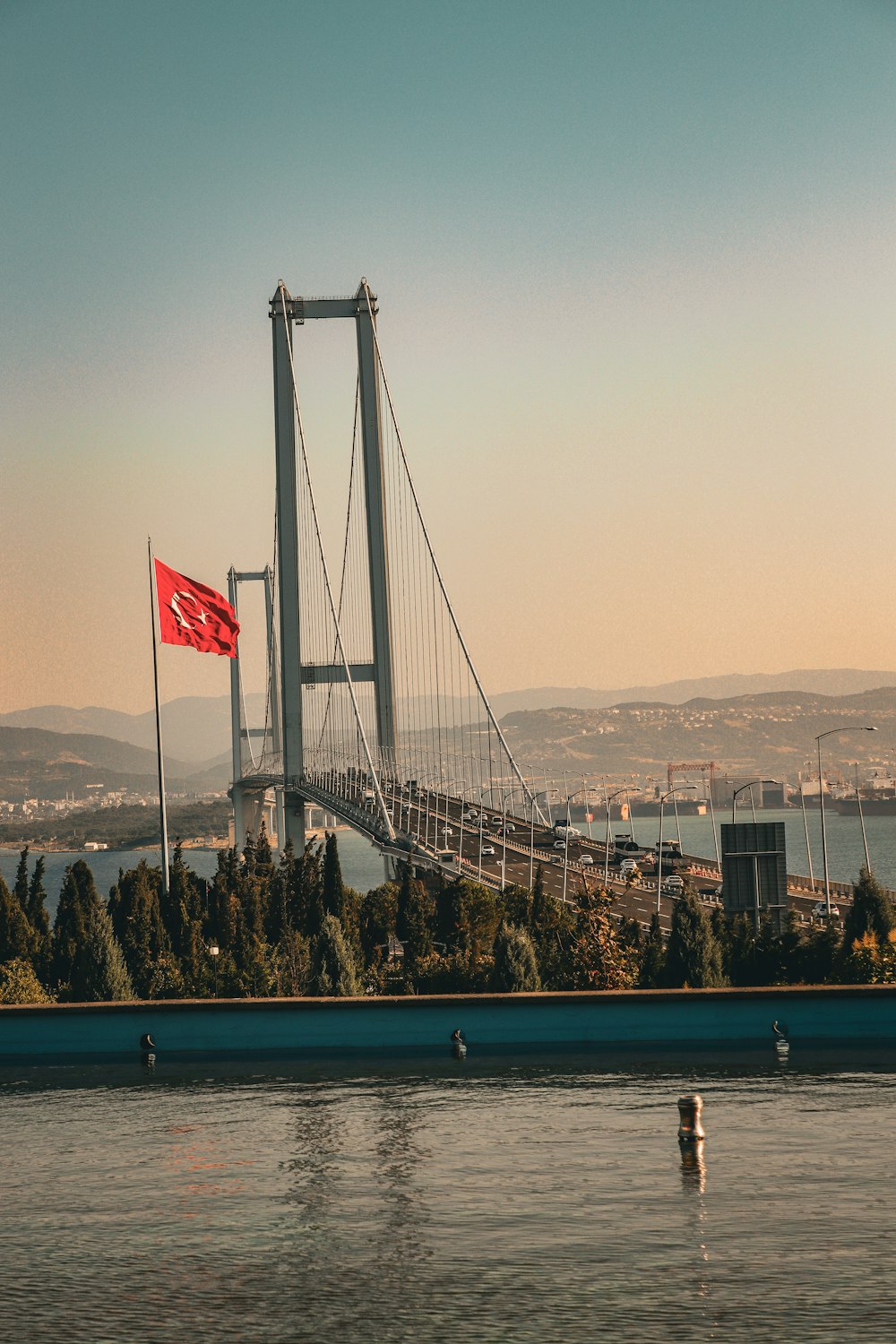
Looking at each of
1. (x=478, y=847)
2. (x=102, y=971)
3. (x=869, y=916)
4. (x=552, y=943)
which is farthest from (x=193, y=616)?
(x=478, y=847)

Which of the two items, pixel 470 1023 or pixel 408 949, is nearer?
pixel 470 1023

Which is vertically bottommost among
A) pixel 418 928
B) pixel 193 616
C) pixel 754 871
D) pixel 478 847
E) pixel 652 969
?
pixel 652 969

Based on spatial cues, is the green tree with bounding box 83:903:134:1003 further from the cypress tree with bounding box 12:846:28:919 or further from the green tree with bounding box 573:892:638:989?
the green tree with bounding box 573:892:638:989

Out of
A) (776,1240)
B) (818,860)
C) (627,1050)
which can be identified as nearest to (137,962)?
(627,1050)

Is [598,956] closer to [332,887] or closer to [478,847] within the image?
[332,887]

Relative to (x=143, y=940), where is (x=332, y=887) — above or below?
above

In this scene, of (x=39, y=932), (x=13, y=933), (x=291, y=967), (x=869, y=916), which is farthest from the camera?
(x=39, y=932)
